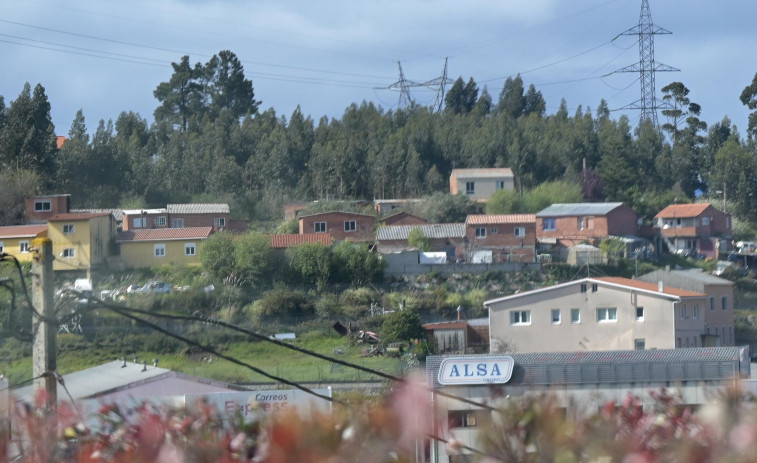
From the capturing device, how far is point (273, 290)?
71.7 ft

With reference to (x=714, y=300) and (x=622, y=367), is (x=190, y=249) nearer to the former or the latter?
(x=714, y=300)

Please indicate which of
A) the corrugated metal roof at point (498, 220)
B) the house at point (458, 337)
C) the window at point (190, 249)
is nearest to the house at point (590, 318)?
the house at point (458, 337)

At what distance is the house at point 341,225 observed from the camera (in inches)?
1027

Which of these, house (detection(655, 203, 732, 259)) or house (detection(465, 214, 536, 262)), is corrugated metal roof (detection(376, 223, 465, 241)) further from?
house (detection(655, 203, 732, 259))

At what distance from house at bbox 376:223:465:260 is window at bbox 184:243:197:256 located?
165 inches

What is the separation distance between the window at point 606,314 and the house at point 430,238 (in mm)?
6659

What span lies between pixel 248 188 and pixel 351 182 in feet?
10.4

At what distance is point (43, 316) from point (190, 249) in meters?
20.5

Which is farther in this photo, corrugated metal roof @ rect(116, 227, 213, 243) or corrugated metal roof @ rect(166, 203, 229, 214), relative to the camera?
corrugated metal roof @ rect(166, 203, 229, 214)

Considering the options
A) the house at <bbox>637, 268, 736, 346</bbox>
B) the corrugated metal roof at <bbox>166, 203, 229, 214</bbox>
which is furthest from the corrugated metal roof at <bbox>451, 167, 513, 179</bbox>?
the house at <bbox>637, 268, 736, 346</bbox>

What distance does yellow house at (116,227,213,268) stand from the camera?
936 inches

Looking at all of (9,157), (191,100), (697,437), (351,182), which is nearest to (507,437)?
(697,437)

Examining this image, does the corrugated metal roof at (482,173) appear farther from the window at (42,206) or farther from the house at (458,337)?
the house at (458,337)

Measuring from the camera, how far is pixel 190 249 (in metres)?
24.1
